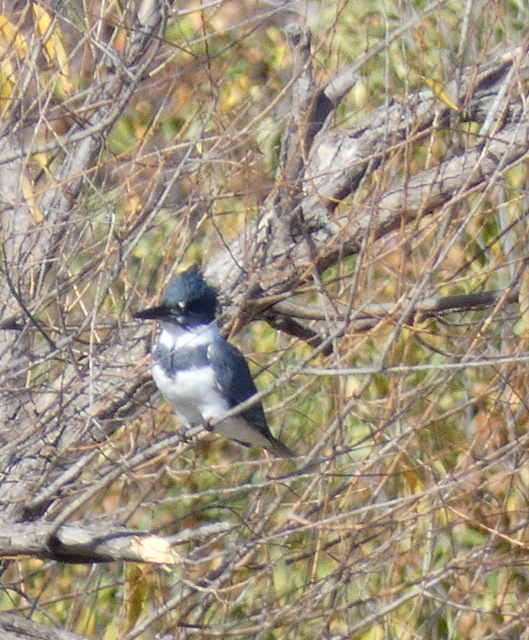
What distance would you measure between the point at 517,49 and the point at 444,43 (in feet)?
2.51

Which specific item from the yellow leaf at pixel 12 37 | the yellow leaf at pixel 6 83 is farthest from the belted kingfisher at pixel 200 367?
the yellow leaf at pixel 12 37

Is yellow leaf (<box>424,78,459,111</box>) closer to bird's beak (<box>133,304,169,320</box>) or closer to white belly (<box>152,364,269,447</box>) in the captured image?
bird's beak (<box>133,304,169,320</box>)

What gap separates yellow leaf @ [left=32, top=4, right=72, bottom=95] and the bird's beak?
63cm

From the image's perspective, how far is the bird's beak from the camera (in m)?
2.84

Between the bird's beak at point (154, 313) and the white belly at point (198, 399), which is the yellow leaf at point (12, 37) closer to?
the bird's beak at point (154, 313)

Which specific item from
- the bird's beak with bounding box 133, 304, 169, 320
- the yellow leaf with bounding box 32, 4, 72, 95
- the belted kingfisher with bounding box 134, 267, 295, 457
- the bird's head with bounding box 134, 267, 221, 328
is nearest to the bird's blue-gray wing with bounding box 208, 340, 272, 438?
the belted kingfisher with bounding box 134, 267, 295, 457

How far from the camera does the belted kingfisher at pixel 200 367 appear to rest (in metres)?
2.99

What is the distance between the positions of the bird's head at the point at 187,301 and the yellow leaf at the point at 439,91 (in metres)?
0.85

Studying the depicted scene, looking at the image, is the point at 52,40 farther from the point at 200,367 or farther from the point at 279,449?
the point at 279,449

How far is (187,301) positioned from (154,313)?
5.0 inches

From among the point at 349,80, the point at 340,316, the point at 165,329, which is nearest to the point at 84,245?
the point at 165,329

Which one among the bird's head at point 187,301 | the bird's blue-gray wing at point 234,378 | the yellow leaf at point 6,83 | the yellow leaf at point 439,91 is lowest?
the bird's blue-gray wing at point 234,378

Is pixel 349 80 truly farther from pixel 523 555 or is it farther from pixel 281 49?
pixel 523 555

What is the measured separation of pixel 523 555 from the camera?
3.20 metres
